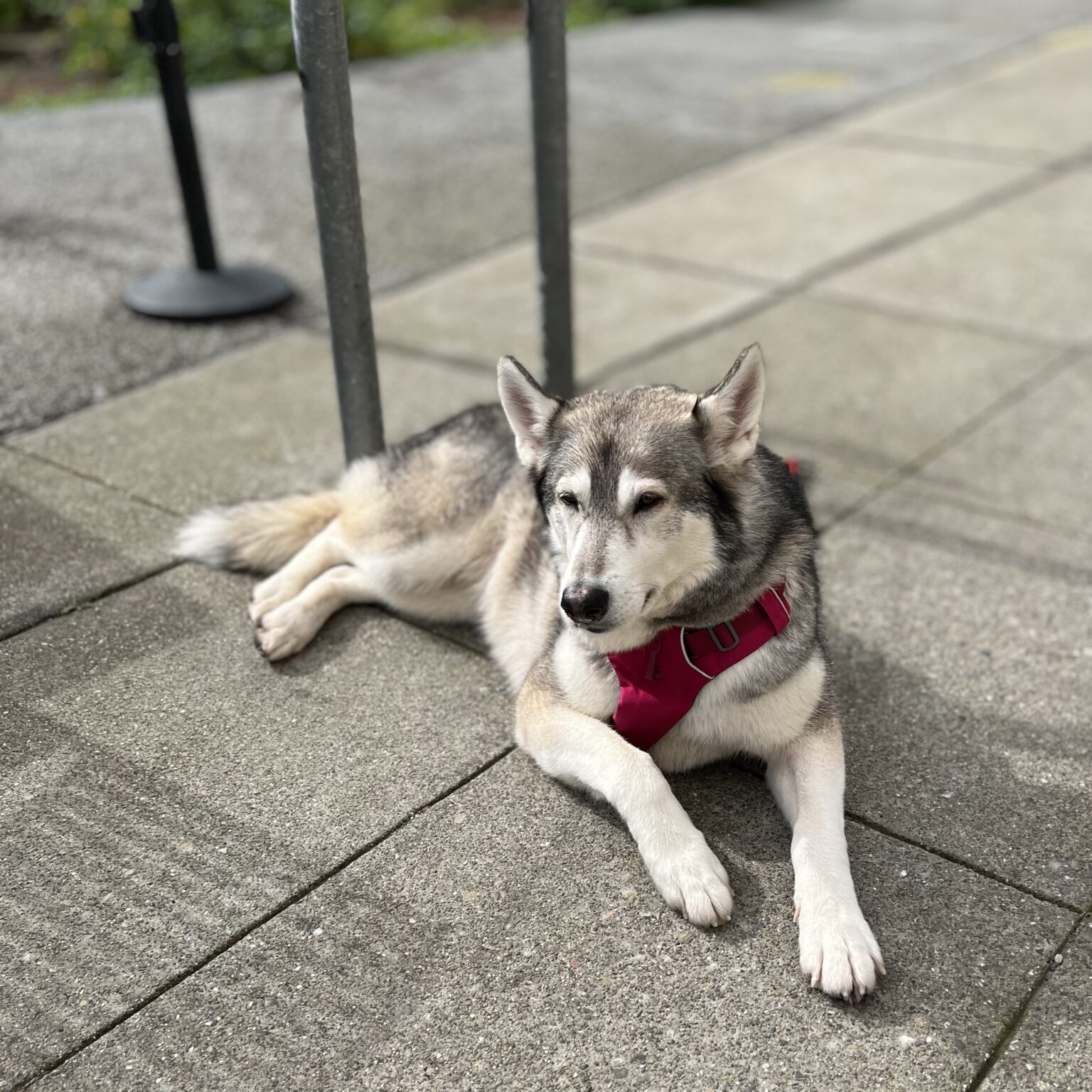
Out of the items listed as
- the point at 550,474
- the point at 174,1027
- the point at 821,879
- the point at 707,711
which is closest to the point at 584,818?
the point at 707,711

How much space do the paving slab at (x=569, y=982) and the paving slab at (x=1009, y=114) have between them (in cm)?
798

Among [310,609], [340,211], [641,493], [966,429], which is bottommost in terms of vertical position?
[966,429]

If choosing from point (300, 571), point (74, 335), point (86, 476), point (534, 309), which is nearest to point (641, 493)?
point (300, 571)

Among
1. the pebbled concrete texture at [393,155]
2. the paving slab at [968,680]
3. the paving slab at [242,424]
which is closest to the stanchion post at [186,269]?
the pebbled concrete texture at [393,155]

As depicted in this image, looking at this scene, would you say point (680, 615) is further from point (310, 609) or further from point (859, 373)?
point (859, 373)

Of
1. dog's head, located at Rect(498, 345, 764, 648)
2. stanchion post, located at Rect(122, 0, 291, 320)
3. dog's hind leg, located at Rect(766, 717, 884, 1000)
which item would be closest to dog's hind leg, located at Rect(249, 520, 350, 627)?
dog's head, located at Rect(498, 345, 764, 648)

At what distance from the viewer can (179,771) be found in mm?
3502

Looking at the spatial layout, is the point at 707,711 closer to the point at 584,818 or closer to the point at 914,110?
the point at 584,818

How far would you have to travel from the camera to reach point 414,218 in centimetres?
816

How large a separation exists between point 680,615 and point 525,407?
2.43ft

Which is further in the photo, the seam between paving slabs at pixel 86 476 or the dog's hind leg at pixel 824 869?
the seam between paving slabs at pixel 86 476

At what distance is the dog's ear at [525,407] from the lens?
3395 millimetres

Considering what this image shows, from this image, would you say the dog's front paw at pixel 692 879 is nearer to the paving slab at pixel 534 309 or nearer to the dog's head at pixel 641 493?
the dog's head at pixel 641 493

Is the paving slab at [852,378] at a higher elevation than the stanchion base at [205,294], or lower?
lower
